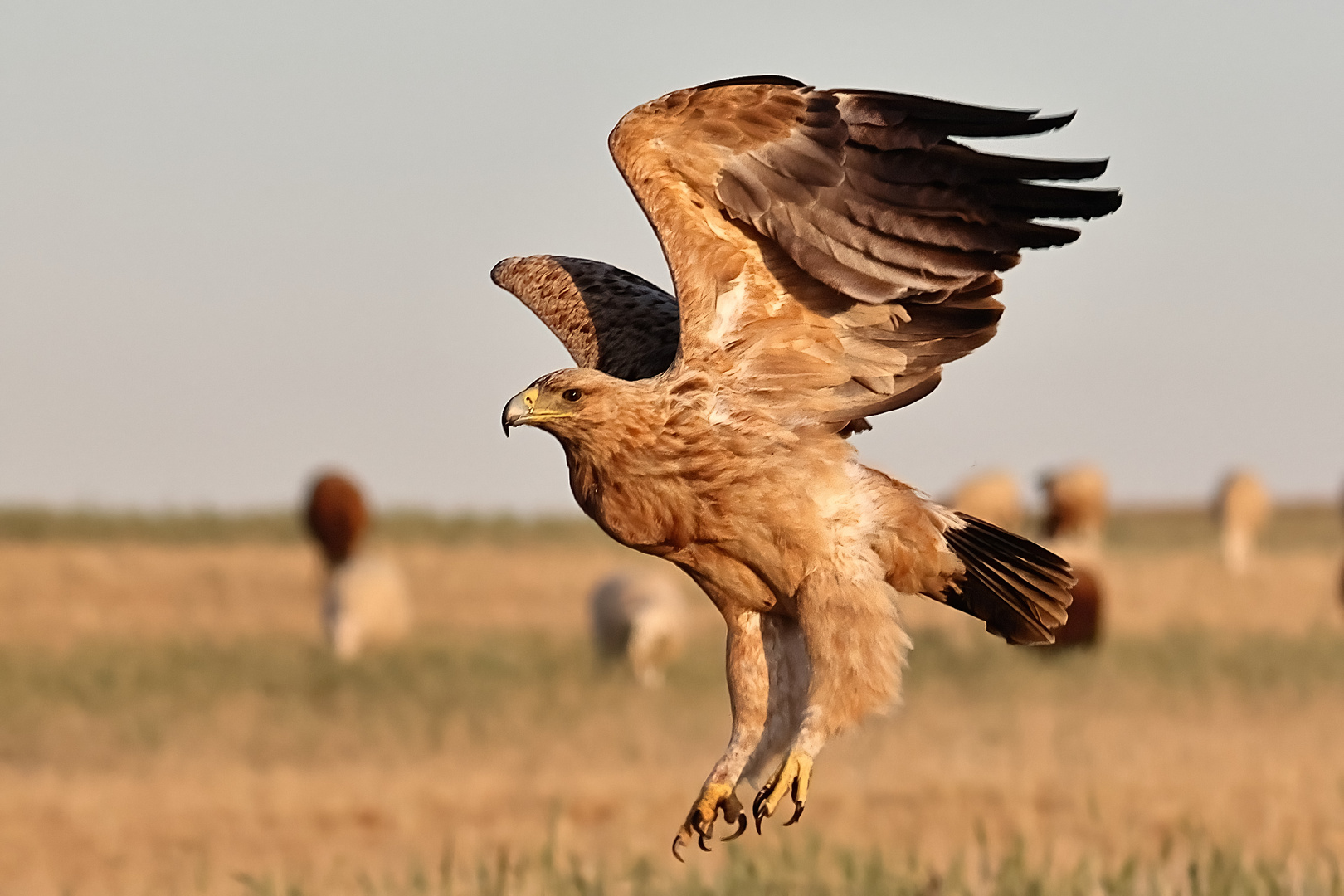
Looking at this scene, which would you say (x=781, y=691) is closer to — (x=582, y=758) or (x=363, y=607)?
(x=582, y=758)

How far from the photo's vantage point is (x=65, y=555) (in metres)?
30.2

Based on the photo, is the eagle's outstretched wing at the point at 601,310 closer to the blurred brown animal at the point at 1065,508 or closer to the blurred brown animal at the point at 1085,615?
the blurred brown animal at the point at 1085,615

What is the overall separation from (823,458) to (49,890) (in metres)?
6.57

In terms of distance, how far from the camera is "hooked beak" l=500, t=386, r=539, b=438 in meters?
4.41

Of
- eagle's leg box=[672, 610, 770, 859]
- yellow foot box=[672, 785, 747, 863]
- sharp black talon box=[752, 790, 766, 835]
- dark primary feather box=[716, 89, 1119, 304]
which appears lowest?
yellow foot box=[672, 785, 747, 863]

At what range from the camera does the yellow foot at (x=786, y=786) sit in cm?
425

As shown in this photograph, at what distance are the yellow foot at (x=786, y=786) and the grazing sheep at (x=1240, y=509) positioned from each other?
35.4 meters

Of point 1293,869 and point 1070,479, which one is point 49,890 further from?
point 1070,479

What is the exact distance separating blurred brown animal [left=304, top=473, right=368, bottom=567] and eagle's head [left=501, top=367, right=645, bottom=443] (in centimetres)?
2393

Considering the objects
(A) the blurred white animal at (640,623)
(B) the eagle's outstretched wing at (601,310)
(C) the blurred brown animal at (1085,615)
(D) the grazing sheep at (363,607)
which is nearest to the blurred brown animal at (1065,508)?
(C) the blurred brown animal at (1085,615)

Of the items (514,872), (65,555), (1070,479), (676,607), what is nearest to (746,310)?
(514,872)

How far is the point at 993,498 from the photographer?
2752 centimetres

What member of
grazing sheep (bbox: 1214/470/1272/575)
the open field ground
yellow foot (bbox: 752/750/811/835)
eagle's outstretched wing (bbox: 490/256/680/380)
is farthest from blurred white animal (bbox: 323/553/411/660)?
grazing sheep (bbox: 1214/470/1272/575)

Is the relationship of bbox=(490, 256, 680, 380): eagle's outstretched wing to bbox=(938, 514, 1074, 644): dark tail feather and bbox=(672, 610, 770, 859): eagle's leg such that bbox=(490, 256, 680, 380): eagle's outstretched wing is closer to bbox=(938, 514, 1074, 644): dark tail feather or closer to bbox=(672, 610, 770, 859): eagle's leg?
bbox=(672, 610, 770, 859): eagle's leg
